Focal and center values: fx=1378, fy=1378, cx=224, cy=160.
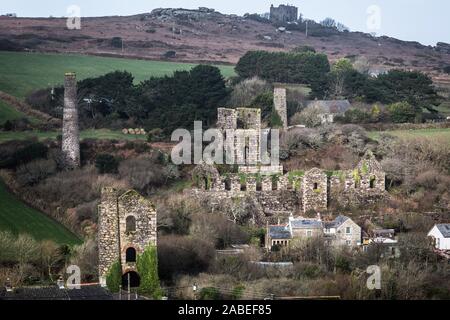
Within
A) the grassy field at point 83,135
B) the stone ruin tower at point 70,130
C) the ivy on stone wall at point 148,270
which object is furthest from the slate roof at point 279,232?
the grassy field at point 83,135

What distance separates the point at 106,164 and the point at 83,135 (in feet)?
21.3

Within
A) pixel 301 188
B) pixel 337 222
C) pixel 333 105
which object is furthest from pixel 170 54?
pixel 337 222

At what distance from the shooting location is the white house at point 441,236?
4362 centimetres

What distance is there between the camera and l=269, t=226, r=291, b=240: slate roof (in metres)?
43.8

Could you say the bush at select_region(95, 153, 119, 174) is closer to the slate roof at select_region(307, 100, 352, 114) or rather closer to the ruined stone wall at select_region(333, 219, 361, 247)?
the ruined stone wall at select_region(333, 219, 361, 247)

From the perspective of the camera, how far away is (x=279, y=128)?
2295 inches

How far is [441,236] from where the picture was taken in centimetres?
4397

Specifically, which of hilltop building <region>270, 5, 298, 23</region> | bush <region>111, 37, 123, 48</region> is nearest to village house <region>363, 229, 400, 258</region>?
bush <region>111, 37, 123, 48</region>

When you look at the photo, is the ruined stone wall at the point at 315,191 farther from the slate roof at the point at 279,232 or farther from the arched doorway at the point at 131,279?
the arched doorway at the point at 131,279

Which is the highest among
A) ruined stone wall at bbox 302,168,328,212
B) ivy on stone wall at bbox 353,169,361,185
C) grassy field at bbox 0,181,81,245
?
ivy on stone wall at bbox 353,169,361,185

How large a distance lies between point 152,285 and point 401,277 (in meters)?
6.97

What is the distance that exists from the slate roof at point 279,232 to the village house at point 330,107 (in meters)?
17.2

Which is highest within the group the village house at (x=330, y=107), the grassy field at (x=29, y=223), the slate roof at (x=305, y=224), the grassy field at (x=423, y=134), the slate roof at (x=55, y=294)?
the village house at (x=330, y=107)

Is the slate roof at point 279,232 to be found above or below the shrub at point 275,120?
below
